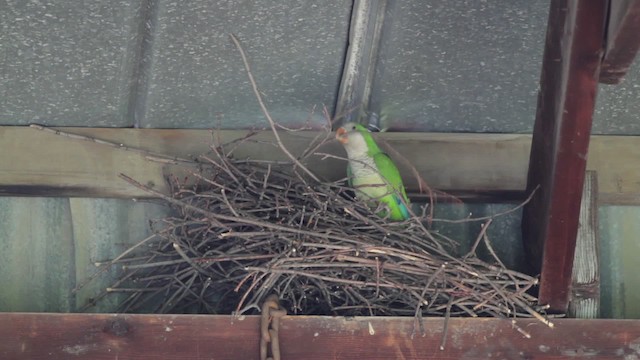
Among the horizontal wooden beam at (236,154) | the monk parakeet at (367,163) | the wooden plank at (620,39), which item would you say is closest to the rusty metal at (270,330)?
the monk parakeet at (367,163)

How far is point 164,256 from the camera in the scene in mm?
2400

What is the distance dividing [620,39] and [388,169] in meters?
0.86

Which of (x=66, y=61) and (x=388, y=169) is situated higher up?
(x=66, y=61)

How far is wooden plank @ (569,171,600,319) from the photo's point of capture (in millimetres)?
2295

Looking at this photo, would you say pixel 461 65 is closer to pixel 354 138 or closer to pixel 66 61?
pixel 354 138

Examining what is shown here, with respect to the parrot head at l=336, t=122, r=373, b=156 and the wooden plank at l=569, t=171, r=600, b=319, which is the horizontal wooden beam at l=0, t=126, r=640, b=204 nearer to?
the parrot head at l=336, t=122, r=373, b=156

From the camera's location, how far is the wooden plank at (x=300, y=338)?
2111mm

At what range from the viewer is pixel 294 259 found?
2105mm

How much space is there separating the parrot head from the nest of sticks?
4.3 inches

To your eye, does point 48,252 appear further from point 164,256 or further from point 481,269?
point 481,269

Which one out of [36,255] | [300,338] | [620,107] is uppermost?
[620,107]

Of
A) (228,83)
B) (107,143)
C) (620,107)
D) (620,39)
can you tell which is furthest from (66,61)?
(620,107)

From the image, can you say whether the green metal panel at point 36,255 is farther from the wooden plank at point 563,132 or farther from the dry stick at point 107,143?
the wooden plank at point 563,132

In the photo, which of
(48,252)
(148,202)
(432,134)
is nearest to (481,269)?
(432,134)
